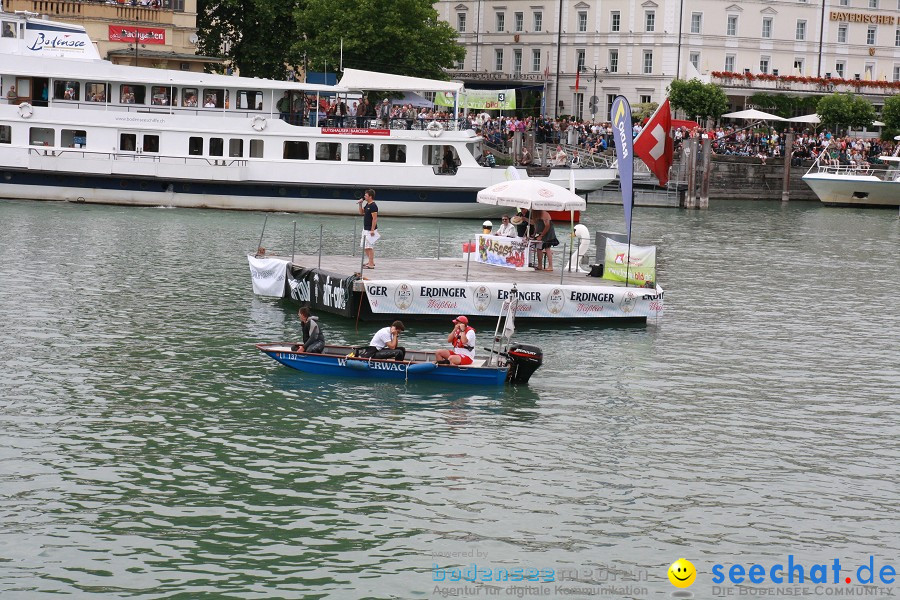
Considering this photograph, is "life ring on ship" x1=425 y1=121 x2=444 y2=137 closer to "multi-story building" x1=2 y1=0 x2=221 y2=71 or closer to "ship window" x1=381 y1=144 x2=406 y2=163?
"ship window" x1=381 y1=144 x2=406 y2=163

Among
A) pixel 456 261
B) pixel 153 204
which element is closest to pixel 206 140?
pixel 153 204

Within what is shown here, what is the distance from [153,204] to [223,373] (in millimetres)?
28084

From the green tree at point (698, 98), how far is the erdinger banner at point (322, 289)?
50443 millimetres

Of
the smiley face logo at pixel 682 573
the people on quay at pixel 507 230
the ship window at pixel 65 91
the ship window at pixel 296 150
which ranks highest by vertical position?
the ship window at pixel 65 91

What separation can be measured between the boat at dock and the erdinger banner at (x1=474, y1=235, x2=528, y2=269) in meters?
38.6

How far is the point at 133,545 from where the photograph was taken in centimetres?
1444

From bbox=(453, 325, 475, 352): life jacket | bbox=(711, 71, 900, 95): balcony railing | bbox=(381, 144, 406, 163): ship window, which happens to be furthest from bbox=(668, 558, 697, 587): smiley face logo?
bbox=(711, 71, 900, 95): balcony railing

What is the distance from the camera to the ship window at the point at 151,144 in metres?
48.8

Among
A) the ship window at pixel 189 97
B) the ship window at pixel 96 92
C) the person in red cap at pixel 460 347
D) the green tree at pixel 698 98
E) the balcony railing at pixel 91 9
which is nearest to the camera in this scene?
the person in red cap at pixel 460 347

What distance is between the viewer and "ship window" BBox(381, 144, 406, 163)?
49344 mm

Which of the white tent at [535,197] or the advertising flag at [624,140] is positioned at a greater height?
the advertising flag at [624,140]

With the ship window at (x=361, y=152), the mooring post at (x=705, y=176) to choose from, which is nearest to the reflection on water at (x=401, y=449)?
the ship window at (x=361, y=152)

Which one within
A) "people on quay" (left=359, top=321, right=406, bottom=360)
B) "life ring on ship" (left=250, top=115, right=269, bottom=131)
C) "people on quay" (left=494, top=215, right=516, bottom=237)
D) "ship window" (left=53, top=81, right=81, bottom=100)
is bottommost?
"people on quay" (left=359, top=321, right=406, bottom=360)

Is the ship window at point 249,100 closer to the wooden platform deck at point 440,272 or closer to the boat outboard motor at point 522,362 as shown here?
the wooden platform deck at point 440,272
